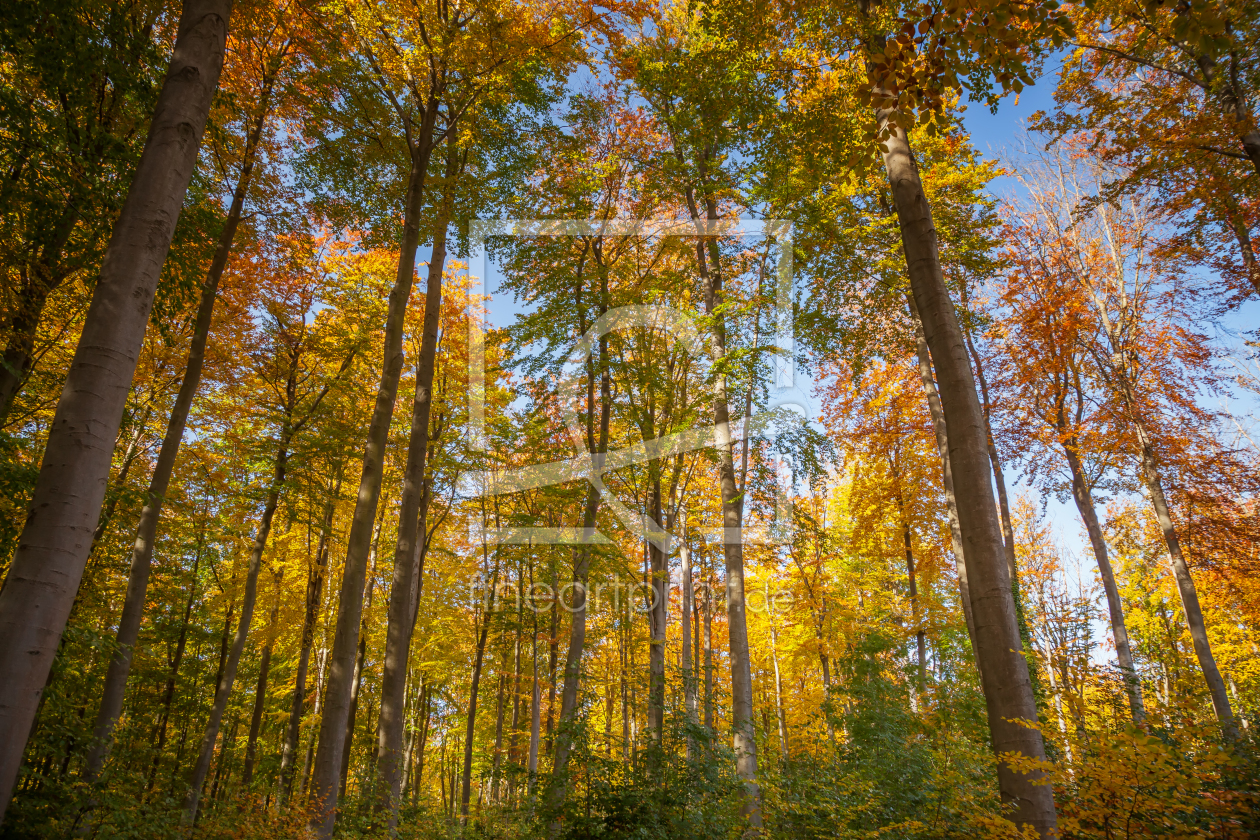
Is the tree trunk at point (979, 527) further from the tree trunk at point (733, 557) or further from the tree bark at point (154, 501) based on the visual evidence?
the tree bark at point (154, 501)

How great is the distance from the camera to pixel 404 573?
25.3ft

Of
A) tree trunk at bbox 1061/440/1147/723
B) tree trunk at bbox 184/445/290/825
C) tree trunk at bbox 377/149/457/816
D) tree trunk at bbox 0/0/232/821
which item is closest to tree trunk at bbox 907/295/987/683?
tree trunk at bbox 1061/440/1147/723

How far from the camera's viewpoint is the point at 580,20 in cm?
884

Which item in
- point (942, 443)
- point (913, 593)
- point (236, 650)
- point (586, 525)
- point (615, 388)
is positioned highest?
point (615, 388)

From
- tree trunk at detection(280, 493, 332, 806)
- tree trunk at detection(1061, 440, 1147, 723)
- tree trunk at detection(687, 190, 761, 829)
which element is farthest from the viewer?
tree trunk at detection(280, 493, 332, 806)

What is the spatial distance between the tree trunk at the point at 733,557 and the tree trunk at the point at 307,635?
310 inches

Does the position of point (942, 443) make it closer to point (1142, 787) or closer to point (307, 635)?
point (1142, 787)

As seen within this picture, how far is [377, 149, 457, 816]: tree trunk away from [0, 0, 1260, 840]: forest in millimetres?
82

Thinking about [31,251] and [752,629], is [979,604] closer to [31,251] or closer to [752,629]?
[31,251]

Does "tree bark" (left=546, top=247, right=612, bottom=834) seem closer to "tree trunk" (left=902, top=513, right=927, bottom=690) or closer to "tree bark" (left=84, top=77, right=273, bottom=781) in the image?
"tree bark" (left=84, top=77, right=273, bottom=781)

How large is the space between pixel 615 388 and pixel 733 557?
451cm

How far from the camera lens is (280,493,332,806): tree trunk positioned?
11953 millimetres

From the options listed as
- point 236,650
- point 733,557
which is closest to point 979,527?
point 733,557

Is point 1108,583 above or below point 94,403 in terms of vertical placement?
above
